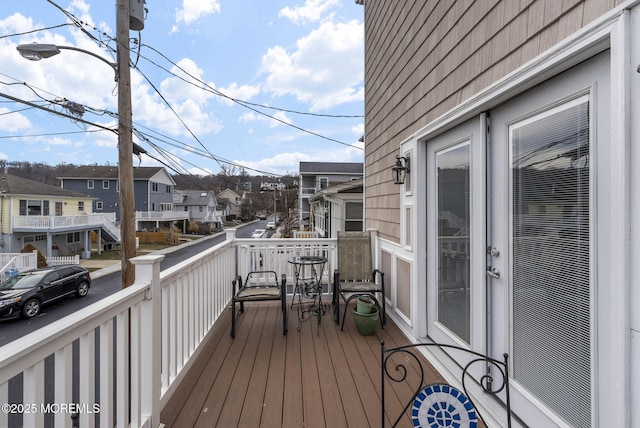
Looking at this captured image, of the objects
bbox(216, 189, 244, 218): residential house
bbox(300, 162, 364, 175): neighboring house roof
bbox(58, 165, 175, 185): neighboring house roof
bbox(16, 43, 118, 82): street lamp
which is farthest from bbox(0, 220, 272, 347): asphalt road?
bbox(216, 189, 244, 218): residential house

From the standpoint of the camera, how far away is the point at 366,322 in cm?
285

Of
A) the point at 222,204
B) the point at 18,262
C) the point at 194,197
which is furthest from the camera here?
the point at 222,204

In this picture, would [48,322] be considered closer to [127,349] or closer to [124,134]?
[124,134]

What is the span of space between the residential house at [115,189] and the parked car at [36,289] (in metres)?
17.6

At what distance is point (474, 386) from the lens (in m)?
1.90

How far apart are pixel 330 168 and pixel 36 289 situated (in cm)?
1953

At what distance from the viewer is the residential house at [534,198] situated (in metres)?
1.02

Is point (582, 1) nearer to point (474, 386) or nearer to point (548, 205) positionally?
point (548, 205)

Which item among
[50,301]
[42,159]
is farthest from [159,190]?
[50,301]

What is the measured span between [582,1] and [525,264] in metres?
1.17

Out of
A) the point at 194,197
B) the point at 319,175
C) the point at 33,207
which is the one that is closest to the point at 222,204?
the point at 194,197

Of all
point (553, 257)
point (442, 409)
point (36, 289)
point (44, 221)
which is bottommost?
point (36, 289)

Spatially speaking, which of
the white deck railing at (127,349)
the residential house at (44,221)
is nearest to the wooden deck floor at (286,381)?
the white deck railing at (127,349)

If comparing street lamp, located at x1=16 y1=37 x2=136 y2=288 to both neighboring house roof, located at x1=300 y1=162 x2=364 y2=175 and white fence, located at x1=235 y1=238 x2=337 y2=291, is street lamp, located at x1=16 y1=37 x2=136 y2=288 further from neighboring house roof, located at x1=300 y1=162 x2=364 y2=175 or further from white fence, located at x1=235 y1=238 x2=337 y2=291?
neighboring house roof, located at x1=300 y1=162 x2=364 y2=175
